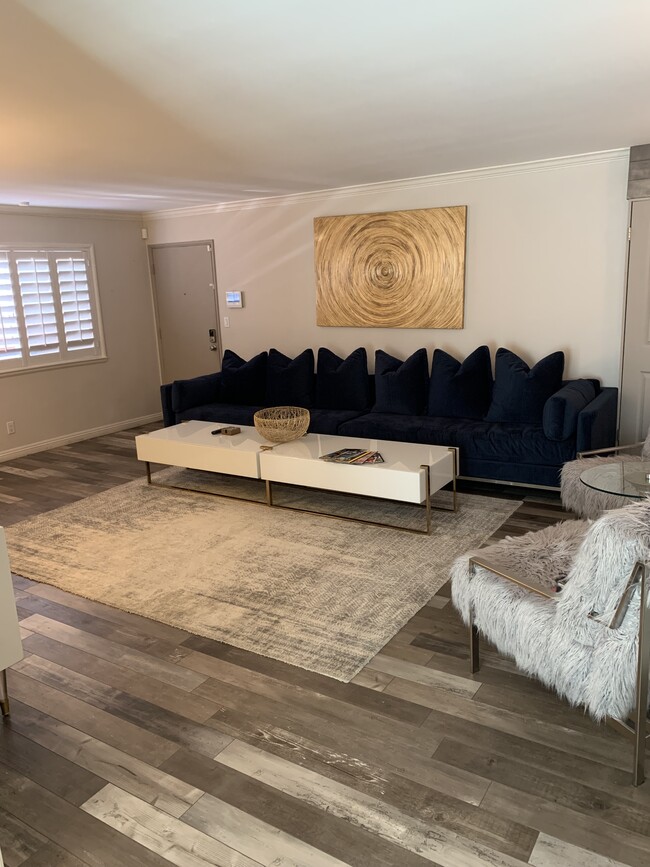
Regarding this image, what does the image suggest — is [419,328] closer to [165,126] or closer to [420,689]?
[165,126]

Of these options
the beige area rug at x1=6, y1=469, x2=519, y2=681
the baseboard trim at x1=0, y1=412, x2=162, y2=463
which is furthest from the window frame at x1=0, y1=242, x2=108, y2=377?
the beige area rug at x1=6, y1=469, x2=519, y2=681

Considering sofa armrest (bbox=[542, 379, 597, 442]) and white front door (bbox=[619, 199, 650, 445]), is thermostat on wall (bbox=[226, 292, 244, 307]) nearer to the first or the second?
sofa armrest (bbox=[542, 379, 597, 442])

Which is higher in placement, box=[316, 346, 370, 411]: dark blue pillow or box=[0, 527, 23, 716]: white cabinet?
box=[316, 346, 370, 411]: dark blue pillow

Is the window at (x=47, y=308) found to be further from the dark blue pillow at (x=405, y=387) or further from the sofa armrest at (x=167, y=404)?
the dark blue pillow at (x=405, y=387)

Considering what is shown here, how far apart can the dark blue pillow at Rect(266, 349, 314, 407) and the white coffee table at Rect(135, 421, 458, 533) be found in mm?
944

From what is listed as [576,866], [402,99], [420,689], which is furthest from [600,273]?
[576,866]

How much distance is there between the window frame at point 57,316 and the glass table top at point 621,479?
5.27 meters

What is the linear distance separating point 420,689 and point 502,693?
1.04 ft

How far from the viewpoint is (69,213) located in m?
6.59

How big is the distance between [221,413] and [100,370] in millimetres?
1955

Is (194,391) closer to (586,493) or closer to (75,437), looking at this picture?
(75,437)

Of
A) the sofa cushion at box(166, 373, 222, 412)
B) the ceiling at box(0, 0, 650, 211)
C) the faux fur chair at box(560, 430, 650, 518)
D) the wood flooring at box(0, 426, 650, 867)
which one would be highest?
A: the ceiling at box(0, 0, 650, 211)

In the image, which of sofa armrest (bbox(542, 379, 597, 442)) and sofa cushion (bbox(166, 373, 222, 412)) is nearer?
sofa armrest (bbox(542, 379, 597, 442))

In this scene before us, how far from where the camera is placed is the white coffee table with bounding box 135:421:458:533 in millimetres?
4082
